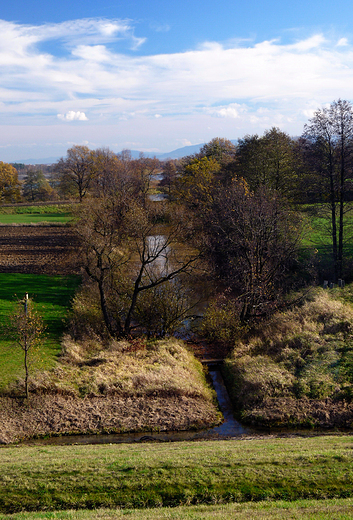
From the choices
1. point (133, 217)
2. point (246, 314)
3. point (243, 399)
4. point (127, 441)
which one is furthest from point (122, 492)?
point (246, 314)

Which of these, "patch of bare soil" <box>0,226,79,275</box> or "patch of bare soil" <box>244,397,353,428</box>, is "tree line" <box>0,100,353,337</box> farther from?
"patch of bare soil" <box>244,397,353,428</box>

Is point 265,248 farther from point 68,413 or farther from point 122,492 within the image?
point 122,492

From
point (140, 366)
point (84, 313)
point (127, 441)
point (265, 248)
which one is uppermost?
point (265, 248)

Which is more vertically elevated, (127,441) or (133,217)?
(133,217)

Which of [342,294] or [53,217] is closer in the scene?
[342,294]

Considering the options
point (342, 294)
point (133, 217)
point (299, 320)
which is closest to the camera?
point (133, 217)

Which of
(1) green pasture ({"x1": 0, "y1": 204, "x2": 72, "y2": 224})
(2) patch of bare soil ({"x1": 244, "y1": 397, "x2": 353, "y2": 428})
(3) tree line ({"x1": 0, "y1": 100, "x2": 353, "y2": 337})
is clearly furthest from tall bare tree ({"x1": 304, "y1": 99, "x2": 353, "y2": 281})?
(1) green pasture ({"x1": 0, "y1": 204, "x2": 72, "y2": 224})

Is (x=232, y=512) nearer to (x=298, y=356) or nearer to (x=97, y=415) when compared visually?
(x=97, y=415)

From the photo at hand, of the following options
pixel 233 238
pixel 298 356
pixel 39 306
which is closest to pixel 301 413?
pixel 298 356
